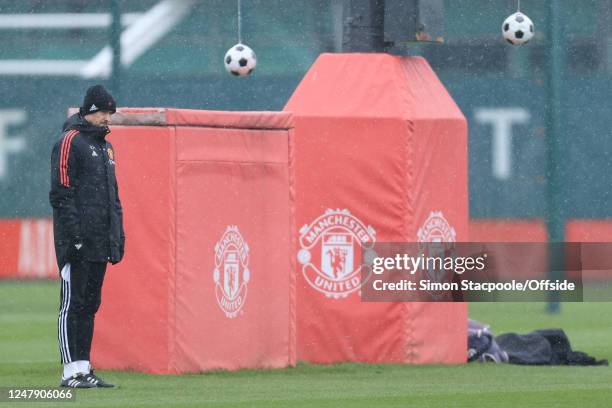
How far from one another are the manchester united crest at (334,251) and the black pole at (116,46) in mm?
6206

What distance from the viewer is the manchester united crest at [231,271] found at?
11930 mm

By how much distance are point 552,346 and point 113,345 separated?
3738 mm

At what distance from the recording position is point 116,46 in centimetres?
1914

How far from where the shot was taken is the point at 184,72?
26281mm

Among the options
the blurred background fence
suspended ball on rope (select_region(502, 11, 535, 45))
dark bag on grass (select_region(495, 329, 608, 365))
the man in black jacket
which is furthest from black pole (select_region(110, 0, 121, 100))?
the man in black jacket

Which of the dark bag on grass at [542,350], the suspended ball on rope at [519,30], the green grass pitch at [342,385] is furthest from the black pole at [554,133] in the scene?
the dark bag on grass at [542,350]

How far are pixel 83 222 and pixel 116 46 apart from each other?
29.4ft

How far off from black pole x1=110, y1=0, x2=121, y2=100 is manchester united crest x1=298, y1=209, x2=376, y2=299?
6206 mm

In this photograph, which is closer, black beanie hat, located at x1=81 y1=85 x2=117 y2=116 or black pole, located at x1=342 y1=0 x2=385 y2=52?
black beanie hat, located at x1=81 y1=85 x2=117 y2=116

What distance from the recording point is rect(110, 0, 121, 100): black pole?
62.1 feet

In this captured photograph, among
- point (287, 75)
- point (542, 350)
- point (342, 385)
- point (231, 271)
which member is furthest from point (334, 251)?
point (287, 75)

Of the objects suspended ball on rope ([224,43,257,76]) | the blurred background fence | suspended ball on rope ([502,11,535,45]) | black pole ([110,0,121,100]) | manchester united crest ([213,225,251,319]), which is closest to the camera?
manchester united crest ([213,225,251,319])

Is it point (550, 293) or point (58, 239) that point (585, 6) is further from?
point (58, 239)

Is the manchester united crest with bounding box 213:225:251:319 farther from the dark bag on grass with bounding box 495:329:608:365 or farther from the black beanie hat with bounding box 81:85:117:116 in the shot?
the dark bag on grass with bounding box 495:329:608:365
